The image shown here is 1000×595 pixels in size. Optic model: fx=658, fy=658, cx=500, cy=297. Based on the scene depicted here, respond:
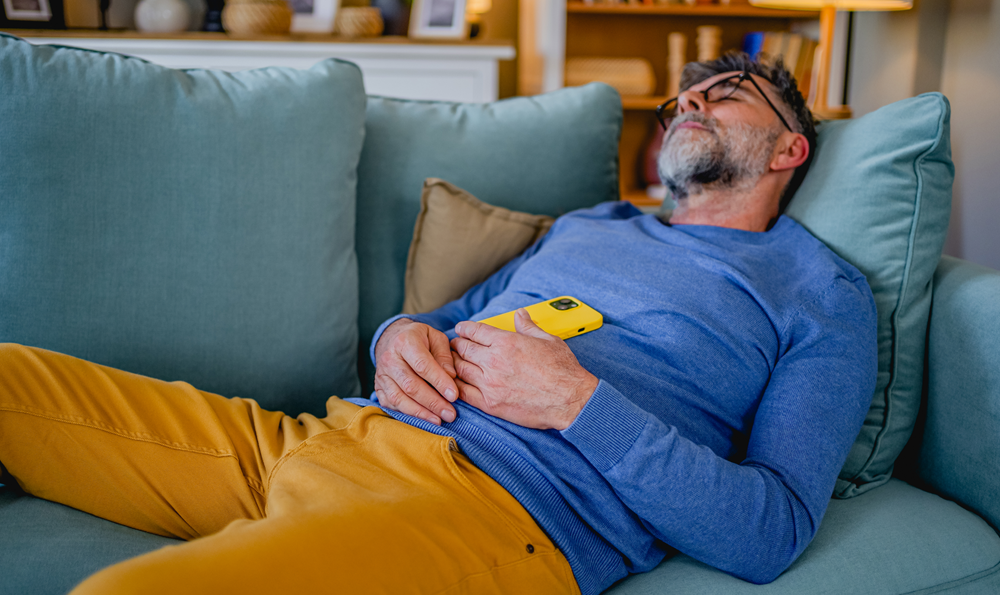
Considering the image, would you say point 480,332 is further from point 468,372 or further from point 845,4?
point 845,4

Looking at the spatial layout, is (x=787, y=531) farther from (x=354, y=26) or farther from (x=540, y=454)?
(x=354, y=26)

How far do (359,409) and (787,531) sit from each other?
0.59 meters

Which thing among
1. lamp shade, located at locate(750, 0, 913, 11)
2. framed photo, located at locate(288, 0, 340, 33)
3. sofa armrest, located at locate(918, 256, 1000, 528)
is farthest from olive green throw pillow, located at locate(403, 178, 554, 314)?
framed photo, located at locate(288, 0, 340, 33)

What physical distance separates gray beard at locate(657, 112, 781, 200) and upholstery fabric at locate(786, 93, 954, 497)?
172mm

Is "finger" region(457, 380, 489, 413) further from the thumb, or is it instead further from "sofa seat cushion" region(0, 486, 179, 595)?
"sofa seat cushion" region(0, 486, 179, 595)

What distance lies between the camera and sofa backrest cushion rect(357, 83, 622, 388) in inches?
52.0

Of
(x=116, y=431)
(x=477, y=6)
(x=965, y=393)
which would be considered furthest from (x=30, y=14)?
(x=965, y=393)

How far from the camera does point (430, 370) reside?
0.89 meters

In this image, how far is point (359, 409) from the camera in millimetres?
963

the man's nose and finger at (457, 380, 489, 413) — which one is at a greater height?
the man's nose

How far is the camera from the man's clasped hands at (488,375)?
804 mm

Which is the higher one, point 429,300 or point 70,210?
point 70,210

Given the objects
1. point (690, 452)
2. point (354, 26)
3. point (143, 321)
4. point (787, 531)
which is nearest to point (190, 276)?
point (143, 321)

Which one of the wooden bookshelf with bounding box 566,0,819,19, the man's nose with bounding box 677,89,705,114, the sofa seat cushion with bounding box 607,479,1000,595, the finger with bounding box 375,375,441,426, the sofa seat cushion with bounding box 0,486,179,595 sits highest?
the wooden bookshelf with bounding box 566,0,819,19
